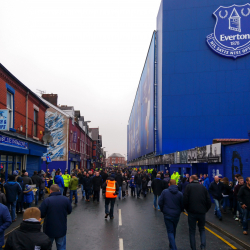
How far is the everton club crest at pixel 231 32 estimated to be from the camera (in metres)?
38.9

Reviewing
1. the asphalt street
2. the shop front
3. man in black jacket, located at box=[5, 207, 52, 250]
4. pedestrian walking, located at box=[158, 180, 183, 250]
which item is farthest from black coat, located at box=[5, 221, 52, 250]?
the shop front

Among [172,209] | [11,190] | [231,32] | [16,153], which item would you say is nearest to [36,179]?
[16,153]

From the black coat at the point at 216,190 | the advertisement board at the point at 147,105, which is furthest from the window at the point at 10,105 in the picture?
the advertisement board at the point at 147,105

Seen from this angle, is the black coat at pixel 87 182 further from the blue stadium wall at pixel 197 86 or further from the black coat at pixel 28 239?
the blue stadium wall at pixel 197 86

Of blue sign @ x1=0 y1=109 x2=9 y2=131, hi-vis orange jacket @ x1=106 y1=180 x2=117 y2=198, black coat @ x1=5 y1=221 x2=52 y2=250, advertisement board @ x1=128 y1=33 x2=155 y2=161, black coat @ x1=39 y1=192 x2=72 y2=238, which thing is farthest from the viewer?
advertisement board @ x1=128 y1=33 x2=155 y2=161

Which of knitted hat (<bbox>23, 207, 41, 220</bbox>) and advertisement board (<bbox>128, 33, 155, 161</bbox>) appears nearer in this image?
knitted hat (<bbox>23, 207, 41, 220</bbox>)

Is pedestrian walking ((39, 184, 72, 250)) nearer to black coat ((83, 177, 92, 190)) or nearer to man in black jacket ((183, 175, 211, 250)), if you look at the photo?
man in black jacket ((183, 175, 211, 250))

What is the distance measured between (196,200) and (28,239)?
4.67m

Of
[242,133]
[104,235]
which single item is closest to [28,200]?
[104,235]

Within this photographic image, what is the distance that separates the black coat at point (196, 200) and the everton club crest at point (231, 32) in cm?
3619

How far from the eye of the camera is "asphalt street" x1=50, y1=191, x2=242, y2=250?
24.7 ft

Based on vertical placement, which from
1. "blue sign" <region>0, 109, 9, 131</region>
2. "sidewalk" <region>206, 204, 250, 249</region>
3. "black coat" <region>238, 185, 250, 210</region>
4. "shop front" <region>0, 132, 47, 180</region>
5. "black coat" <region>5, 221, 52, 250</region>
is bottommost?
"sidewalk" <region>206, 204, 250, 249</region>

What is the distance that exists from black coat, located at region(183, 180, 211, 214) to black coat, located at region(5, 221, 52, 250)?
4.42 meters

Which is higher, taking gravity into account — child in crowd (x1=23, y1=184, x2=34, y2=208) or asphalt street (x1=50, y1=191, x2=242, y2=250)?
child in crowd (x1=23, y1=184, x2=34, y2=208)
